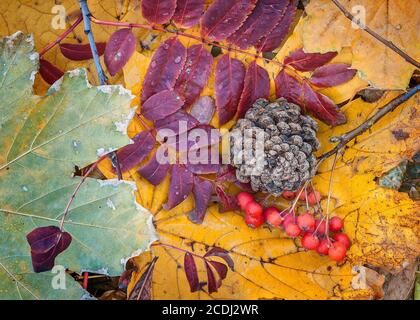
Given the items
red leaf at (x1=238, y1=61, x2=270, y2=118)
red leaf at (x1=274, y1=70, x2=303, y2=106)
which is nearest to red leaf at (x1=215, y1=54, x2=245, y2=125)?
red leaf at (x1=238, y1=61, x2=270, y2=118)

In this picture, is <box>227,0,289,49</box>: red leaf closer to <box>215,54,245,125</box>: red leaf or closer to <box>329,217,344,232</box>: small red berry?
<box>215,54,245,125</box>: red leaf

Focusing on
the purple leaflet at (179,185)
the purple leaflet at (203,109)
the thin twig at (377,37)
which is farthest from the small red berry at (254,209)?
the thin twig at (377,37)

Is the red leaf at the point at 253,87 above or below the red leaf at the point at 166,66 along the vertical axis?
below

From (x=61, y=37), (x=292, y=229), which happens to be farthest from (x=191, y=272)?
(x=61, y=37)

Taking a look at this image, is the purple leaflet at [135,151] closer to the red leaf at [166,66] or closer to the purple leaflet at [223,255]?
the red leaf at [166,66]

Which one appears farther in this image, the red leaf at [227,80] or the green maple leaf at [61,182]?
the red leaf at [227,80]

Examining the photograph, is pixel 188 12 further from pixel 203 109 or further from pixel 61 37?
pixel 61 37

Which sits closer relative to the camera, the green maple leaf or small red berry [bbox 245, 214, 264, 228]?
the green maple leaf
